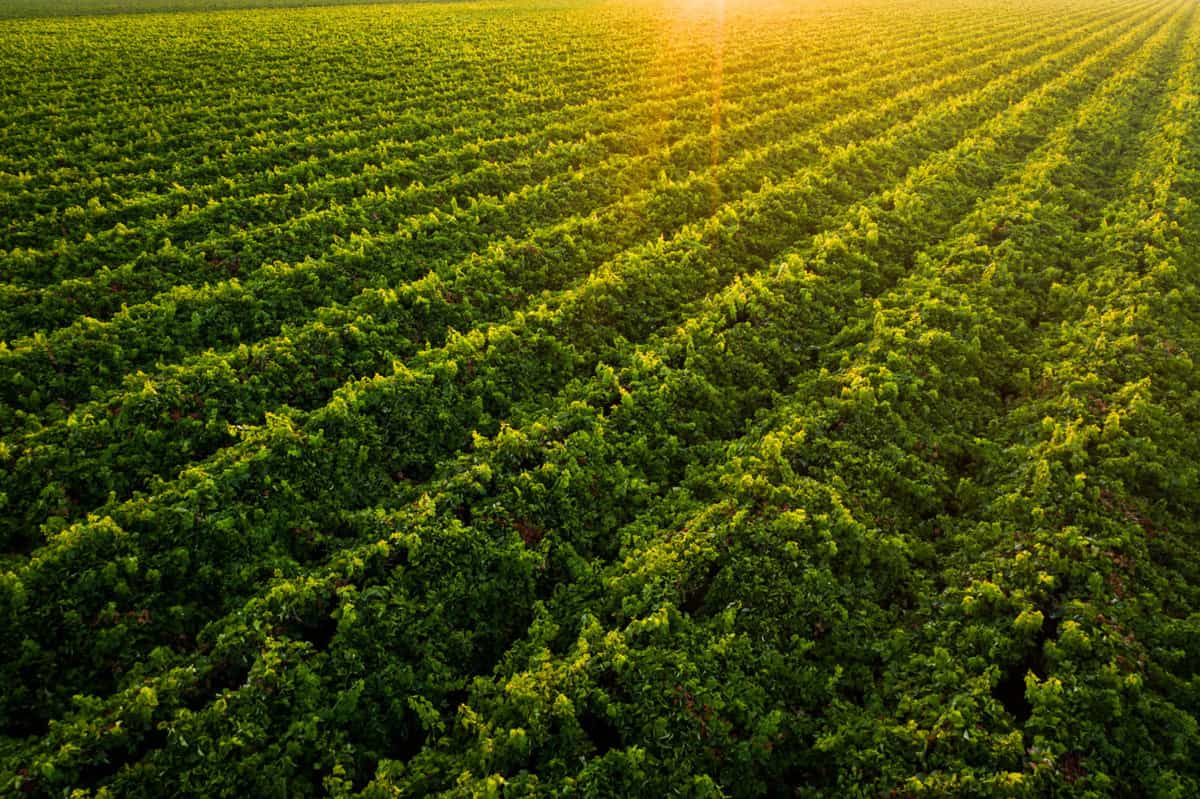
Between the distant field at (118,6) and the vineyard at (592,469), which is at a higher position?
the distant field at (118,6)

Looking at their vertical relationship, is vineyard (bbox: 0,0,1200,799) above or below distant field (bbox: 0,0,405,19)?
below

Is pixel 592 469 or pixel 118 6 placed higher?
pixel 118 6

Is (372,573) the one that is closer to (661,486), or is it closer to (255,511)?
(255,511)

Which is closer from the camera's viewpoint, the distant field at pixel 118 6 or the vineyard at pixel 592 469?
the vineyard at pixel 592 469

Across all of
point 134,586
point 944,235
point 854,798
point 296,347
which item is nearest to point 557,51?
point 944,235

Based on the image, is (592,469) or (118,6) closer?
(592,469)

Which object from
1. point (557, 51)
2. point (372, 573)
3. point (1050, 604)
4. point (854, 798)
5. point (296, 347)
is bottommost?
point (854, 798)

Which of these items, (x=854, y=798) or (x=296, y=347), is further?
(x=296, y=347)

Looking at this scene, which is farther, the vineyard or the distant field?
the distant field
